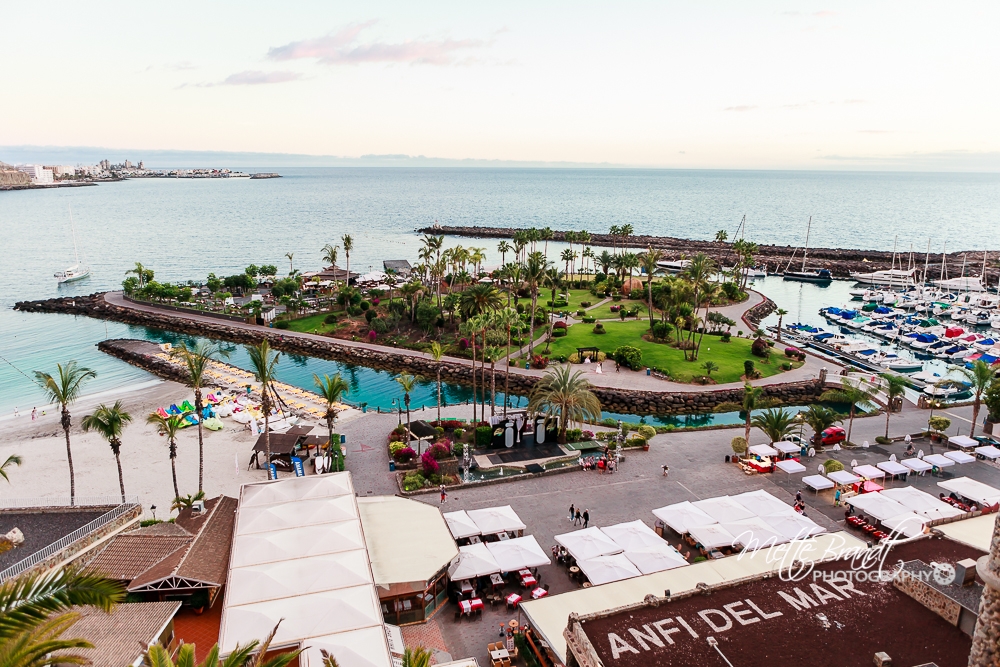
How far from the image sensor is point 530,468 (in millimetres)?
38906

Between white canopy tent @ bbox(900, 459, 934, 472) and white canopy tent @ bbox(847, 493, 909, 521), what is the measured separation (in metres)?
6.87

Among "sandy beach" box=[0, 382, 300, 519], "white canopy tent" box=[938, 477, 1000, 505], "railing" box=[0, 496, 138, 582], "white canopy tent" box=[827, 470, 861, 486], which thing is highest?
"railing" box=[0, 496, 138, 582]

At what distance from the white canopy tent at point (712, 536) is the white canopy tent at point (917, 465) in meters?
16.5

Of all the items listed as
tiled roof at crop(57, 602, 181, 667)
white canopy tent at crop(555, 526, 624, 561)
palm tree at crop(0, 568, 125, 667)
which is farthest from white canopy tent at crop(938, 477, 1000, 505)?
palm tree at crop(0, 568, 125, 667)

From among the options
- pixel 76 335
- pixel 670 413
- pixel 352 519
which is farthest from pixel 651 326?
pixel 76 335

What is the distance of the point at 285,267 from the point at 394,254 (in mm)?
26346

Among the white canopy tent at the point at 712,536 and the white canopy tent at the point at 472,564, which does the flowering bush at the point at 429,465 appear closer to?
the white canopy tent at the point at 472,564

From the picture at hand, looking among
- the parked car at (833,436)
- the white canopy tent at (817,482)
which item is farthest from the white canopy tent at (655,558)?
the parked car at (833,436)

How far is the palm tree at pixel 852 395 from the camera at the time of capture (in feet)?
145

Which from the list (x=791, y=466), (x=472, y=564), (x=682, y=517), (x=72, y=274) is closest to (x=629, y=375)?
(x=791, y=466)

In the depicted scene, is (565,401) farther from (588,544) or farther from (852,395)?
(852,395)

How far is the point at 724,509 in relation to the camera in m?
31.1

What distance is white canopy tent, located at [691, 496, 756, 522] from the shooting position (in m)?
30.4

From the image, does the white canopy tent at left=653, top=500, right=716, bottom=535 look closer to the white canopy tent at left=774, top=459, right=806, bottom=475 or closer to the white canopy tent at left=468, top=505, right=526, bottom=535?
the white canopy tent at left=468, top=505, right=526, bottom=535
